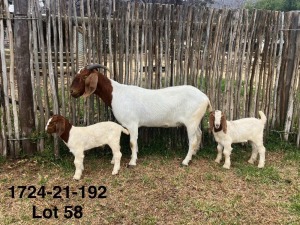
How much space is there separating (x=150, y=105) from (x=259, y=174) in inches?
76.5

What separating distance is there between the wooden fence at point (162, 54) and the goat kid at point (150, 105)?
0.40 meters

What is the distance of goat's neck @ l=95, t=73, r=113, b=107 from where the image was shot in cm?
512

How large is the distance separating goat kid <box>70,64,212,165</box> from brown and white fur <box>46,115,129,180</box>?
0.28 meters

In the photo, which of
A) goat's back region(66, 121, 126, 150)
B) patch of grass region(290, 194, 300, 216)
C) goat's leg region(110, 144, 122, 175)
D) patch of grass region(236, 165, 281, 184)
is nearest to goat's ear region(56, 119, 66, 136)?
goat's back region(66, 121, 126, 150)

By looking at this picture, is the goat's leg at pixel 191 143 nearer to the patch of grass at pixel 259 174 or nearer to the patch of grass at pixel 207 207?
the patch of grass at pixel 259 174

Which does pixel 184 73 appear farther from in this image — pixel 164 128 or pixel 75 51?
pixel 75 51

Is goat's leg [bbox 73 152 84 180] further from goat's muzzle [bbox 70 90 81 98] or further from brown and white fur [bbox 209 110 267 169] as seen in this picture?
brown and white fur [bbox 209 110 267 169]

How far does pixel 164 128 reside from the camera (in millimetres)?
5973

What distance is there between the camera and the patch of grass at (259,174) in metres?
5.04

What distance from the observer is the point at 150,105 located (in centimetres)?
528

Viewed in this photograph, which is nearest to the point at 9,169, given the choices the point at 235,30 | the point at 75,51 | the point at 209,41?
the point at 75,51

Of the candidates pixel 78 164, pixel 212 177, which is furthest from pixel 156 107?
pixel 78 164

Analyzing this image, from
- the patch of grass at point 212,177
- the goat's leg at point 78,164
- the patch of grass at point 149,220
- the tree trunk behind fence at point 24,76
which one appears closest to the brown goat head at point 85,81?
the tree trunk behind fence at point 24,76

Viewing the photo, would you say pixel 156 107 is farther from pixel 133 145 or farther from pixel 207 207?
pixel 207 207
